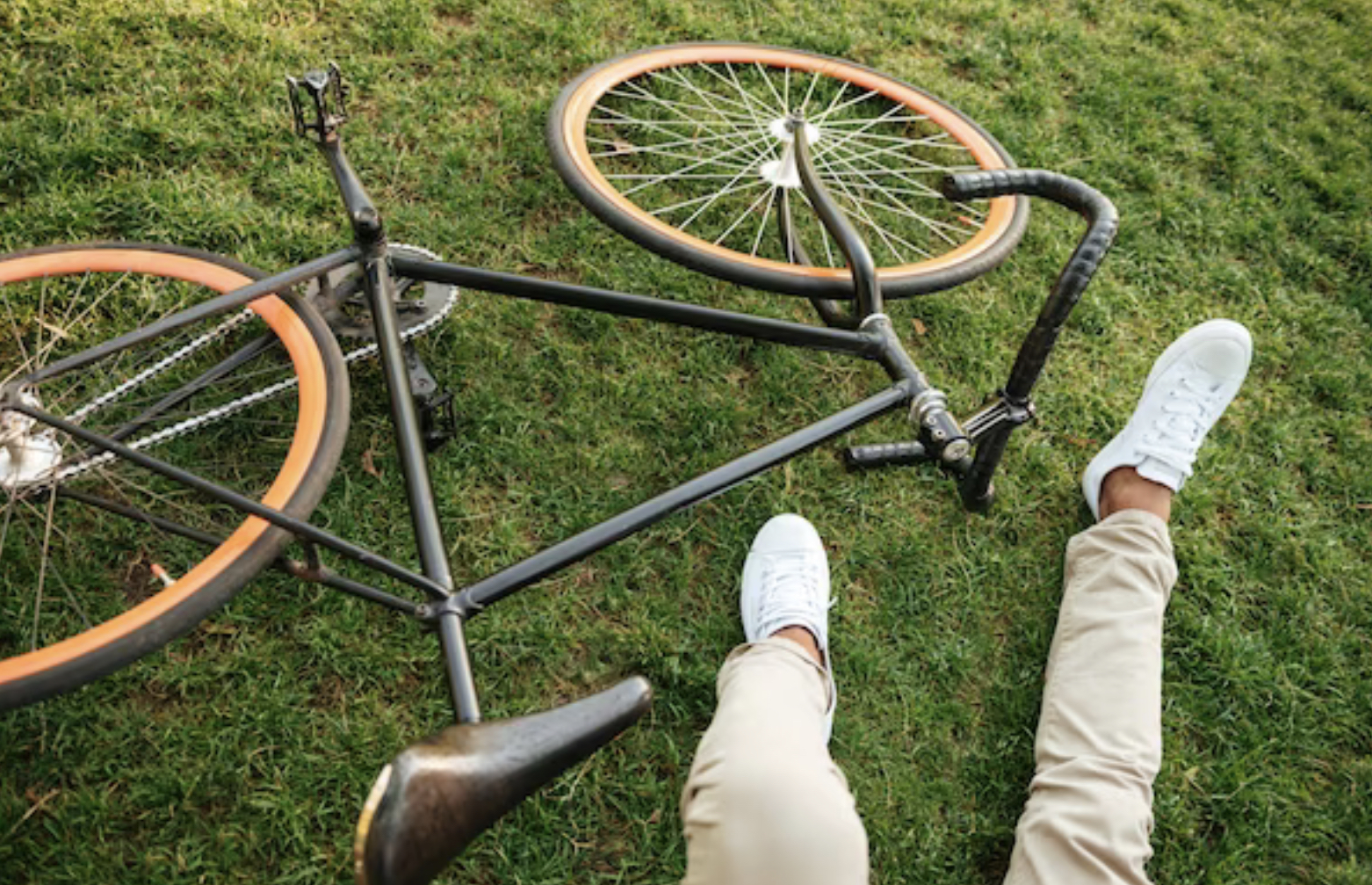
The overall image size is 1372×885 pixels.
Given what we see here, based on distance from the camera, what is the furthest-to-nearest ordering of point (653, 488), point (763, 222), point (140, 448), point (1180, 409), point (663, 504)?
point (763, 222) < point (1180, 409) < point (653, 488) < point (140, 448) < point (663, 504)

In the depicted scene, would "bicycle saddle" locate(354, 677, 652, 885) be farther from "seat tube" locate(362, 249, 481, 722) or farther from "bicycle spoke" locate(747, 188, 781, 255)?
"bicycle spoke" locate(747, 188, 781, 255)

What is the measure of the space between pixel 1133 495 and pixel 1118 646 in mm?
544

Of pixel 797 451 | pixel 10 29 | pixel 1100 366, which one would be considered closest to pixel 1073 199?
pixel 797 451

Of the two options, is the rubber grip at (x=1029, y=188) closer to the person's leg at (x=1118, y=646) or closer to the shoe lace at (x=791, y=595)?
the person's leg at (x=1118, y=646)

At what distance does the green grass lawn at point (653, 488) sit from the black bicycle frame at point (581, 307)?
425 mm

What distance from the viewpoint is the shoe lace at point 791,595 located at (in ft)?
7.68

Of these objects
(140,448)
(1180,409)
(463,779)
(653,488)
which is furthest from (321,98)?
(1180,409)

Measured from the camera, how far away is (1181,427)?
9.07 feet

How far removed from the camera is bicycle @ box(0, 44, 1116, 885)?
5.09 feet

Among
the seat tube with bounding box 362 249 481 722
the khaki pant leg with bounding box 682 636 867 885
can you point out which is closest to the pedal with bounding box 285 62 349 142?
the seat tube with bounding box 362 249 481 722

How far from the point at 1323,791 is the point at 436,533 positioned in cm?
245

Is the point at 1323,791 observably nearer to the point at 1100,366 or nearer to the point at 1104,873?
the point at 1104,873

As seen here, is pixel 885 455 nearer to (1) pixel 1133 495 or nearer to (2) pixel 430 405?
(1) pixel 1133 495

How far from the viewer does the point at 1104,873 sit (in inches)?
76.8
